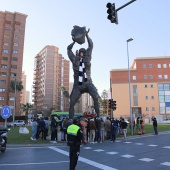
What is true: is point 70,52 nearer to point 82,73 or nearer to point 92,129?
point 82,73

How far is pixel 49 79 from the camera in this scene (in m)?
111

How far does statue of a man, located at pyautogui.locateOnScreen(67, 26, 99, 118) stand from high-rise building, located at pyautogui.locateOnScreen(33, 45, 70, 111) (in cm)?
8829

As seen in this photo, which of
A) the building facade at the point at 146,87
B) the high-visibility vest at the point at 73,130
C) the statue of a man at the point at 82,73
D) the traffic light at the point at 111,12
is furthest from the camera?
the building facade at the point at 146,87

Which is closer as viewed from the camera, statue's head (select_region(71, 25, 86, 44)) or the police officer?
the police officer

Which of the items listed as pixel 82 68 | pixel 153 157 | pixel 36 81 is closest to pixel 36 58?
pixel 36 81

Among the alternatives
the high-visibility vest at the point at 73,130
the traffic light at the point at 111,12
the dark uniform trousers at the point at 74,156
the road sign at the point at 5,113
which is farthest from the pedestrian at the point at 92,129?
the dark uniform trousers at the point at 74,156

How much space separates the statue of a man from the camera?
61.8 feet

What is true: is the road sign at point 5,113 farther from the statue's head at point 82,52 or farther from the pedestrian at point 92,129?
the statue's head at point 82,52

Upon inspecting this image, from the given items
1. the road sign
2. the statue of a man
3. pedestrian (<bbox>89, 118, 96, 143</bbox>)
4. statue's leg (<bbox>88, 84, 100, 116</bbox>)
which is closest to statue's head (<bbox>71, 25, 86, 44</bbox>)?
the statue of a man

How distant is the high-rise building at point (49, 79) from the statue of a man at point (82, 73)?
88293mm

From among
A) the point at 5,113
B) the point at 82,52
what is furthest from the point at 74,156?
the point at 82,52

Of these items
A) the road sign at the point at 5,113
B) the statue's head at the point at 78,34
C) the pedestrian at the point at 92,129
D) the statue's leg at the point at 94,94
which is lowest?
the pedestrian at the point at 92,129

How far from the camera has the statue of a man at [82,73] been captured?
18.8m

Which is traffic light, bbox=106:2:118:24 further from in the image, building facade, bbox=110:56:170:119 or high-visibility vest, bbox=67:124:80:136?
building facade, bbox=110:56:170:119
